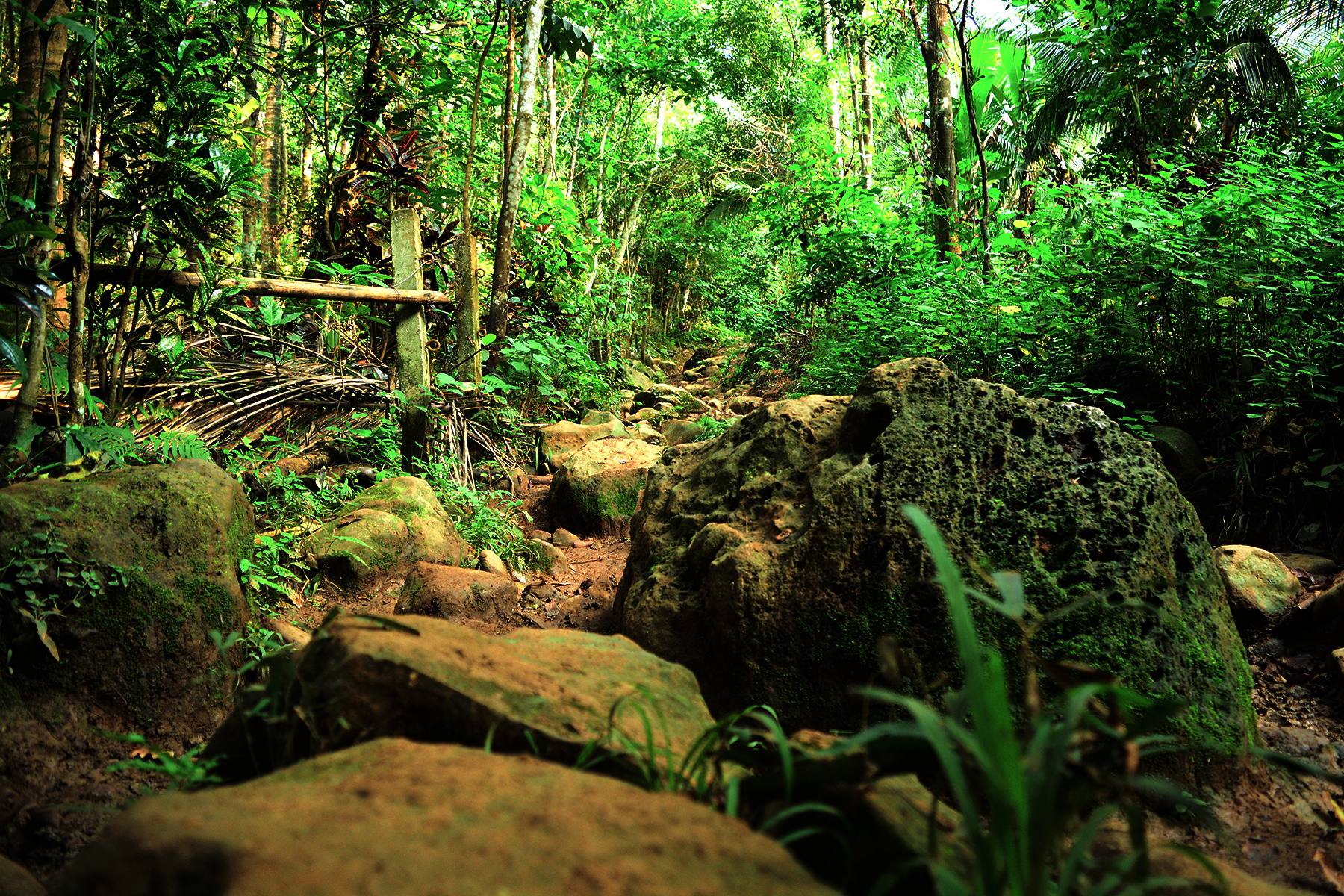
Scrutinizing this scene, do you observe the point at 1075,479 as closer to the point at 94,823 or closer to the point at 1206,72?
the point at 94,823

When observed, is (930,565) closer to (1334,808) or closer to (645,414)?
(1334,808)

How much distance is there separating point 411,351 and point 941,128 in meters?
5.18

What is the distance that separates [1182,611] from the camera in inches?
105

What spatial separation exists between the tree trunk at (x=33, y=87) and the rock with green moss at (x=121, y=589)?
1457mm

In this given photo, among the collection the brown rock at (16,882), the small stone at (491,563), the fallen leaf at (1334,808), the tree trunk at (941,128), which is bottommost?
the fallen leaf at (1334,808)

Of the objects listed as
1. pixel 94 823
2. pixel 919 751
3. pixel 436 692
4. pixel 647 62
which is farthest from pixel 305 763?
pixel 647 62

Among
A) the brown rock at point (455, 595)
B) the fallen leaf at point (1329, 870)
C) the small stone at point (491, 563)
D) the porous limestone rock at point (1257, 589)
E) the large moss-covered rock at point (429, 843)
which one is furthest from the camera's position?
the small stone at point (491, 563)

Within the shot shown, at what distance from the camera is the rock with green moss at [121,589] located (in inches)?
107

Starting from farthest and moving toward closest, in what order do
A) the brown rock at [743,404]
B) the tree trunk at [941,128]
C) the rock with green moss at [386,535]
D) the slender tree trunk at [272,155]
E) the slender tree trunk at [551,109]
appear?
the slender tree trunk at [551,109] → the brown rock at [743,404] → the slender tree trunk at [272,155] → the tree trunk at [941,128] → the rock with green moss at [386,535]

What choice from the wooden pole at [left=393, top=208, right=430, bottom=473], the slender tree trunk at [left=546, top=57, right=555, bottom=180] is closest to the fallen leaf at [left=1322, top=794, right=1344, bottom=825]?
the wooden pole at [left=393, top=208, right=430, bottom=473]

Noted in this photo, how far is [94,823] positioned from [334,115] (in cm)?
646

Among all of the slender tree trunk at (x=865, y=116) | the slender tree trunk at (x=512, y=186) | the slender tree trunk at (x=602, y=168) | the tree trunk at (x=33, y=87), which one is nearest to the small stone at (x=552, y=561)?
the slender tree trunk at (x=512, y=186)

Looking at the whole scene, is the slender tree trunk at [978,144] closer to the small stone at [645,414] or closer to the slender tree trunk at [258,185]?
the small stone at [645,414]

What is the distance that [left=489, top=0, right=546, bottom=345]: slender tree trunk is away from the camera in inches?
252
